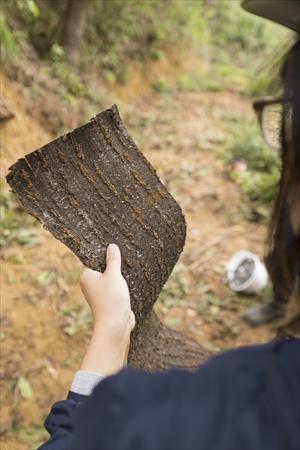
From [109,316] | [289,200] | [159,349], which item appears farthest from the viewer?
[159,349]

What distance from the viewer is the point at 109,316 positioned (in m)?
1.62

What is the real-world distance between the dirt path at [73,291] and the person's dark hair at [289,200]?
1.94m

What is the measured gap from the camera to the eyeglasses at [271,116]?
1.21 metres

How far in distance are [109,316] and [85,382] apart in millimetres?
246

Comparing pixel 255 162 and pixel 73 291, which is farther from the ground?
pixel 255 162

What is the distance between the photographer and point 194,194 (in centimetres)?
563

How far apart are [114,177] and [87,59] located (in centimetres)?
535

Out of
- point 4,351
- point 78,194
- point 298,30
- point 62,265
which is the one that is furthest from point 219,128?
point 298,30

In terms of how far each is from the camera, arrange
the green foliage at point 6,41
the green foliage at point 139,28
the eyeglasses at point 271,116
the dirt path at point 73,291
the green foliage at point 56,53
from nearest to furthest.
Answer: the eyeglasses at point 271,116, the dirt path at point 73,291, the green foliage at point 6,41, the green foliage at point 56,53, the green foliage at point 139,28

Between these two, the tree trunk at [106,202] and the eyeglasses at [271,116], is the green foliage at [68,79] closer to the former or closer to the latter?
the tree trunk at [106,202]

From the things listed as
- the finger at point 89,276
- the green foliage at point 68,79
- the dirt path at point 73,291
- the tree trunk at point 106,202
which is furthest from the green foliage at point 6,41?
the finger at point 89,276

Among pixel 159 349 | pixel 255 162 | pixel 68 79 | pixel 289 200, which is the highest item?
pixel 68 79

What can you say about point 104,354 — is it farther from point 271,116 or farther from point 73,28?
point 73,28

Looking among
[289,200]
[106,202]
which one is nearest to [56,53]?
[106,202]
